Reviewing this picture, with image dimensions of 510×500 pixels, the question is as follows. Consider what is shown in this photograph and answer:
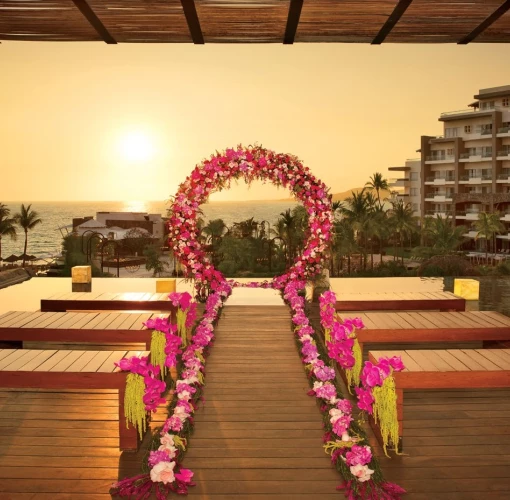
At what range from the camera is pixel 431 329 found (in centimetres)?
870

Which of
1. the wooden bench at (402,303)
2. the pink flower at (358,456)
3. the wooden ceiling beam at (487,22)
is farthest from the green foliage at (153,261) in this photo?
the wooden ceiling beam at (487,22)

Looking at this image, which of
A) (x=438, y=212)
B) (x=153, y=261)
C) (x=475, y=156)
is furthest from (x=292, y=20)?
(x=438, y=212)

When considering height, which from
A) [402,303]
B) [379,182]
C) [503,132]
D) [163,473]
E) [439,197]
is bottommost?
[163,473]

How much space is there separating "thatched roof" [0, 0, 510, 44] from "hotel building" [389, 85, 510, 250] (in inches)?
2751

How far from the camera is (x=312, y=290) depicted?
13.0 meters

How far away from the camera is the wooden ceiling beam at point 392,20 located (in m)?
2.27

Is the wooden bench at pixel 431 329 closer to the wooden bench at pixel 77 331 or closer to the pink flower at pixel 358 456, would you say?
the wooden bench at pixel 77 331

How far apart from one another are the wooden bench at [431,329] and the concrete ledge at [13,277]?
11102 mm

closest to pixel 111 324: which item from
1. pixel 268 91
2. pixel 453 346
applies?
pixel 453 346

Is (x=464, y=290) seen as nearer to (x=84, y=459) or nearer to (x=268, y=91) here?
(x=84, y=459)

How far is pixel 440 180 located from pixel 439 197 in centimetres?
227

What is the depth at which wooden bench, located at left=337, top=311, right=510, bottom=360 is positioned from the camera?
28.0 feet

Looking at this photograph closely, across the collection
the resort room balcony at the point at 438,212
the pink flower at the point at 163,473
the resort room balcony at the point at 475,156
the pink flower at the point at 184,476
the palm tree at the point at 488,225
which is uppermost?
the resort room balcony at the point at 475,156

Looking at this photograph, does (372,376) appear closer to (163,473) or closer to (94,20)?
(163,473)
